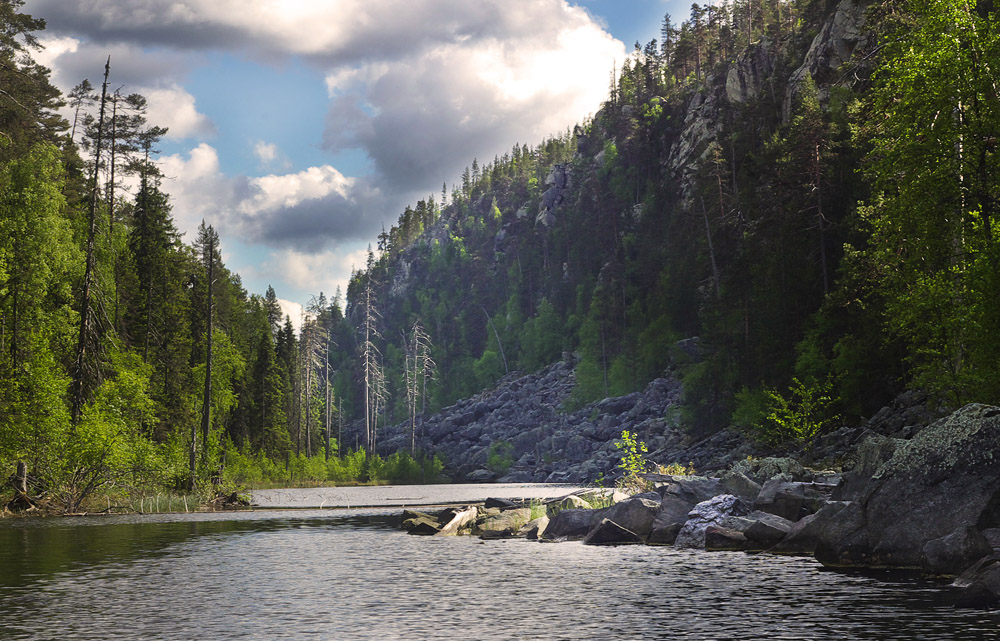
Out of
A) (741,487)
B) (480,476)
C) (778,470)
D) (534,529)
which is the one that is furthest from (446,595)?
(480,476)

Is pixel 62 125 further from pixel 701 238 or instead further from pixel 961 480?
pixel 701 238

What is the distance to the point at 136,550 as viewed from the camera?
73.4 ft

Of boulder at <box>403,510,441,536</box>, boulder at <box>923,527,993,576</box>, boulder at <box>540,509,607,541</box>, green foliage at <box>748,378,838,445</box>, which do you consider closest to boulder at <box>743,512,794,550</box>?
boulder at <box>923,527,993,576</box>

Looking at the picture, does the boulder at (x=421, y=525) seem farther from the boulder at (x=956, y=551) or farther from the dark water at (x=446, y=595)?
the boulder at (x=956, y=551)

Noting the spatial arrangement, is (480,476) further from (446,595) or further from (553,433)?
(446,595)

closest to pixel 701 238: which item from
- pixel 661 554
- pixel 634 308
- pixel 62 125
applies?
pixel 634 308

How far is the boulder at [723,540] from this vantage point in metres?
21.5

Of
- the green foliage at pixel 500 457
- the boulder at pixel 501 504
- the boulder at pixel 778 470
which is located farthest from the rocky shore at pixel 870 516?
the green foliage at pixel 500 457

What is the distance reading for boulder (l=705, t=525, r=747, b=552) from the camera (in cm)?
2146

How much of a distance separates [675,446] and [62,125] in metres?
54.8

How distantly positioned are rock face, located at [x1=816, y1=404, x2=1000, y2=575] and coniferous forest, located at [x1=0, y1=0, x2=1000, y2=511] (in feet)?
18.8

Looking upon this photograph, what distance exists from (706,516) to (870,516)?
6.65 metres

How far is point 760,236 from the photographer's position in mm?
57656

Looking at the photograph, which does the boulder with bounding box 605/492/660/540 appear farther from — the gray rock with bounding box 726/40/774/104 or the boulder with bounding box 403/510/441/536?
the gray rock with bounding box 726/40/774/104
